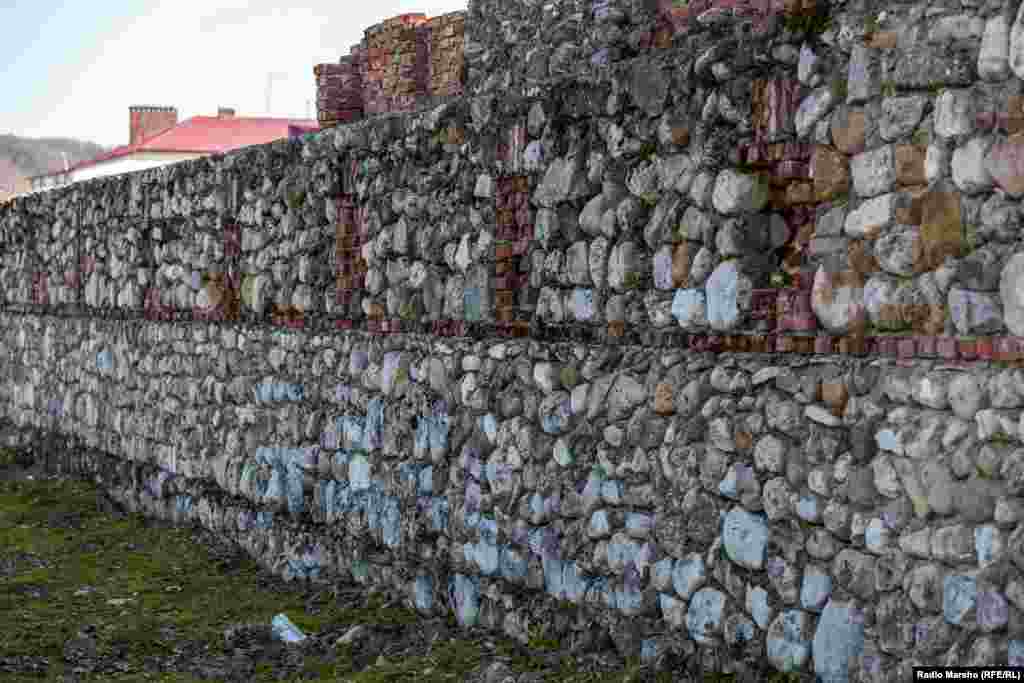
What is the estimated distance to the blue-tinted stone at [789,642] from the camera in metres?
4.70

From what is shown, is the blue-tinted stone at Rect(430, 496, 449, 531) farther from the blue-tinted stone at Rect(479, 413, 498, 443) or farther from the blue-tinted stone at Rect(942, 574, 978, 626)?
the blue-tinted stone at Rect(942, 574, 978, 626)

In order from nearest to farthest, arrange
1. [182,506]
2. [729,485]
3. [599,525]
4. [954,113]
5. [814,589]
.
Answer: [954,113] < [814,589] < [729,485] < [599,525] < [182,506]

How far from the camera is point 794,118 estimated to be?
487 centimetres

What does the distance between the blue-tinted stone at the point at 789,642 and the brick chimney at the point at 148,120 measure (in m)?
48.2

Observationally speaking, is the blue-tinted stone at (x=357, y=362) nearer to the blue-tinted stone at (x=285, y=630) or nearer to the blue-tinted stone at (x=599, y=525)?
the blue-tinted stone at (x=285, y=630)

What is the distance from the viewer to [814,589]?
4668mm

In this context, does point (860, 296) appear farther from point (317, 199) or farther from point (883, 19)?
point (317, 199)

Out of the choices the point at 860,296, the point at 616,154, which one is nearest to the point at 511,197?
the point at 616,154

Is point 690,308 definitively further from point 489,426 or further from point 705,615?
point 489,426

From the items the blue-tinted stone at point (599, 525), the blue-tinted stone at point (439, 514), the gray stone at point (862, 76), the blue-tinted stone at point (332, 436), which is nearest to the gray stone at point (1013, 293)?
the gray stone at point (862, 76)

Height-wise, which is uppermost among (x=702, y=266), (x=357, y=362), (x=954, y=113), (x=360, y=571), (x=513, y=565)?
(x=954, y=113)

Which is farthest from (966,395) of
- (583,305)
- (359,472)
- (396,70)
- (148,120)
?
(148,120)

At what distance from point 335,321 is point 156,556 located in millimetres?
2182

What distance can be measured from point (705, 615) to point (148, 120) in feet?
158
